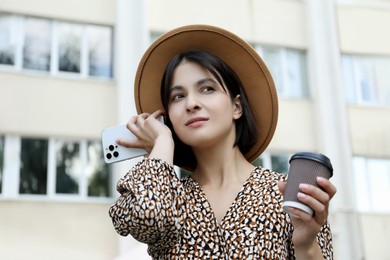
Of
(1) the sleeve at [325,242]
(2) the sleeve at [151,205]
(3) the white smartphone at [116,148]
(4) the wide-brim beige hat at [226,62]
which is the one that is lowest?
(1) the sleeve at [325,242]

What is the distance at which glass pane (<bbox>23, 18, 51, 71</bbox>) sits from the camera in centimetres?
1043

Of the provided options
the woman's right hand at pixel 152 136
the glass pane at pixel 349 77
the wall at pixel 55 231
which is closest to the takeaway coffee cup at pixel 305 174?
the woman's right hand at pixel 152 136

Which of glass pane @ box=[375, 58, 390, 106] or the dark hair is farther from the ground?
glass pane @ box=[375, 58, 390, 106]

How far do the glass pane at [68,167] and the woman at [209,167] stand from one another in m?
8.29

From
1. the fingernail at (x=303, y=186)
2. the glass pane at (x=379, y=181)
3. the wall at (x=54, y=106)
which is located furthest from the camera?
the glass pane at (x=379, y=181)

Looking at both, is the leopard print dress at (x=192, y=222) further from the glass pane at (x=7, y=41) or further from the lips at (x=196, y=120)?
the glass pane at (x=7, y=41)

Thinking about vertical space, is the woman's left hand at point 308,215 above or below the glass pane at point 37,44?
below

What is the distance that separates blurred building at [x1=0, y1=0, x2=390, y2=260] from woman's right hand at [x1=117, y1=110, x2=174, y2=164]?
24.5ft

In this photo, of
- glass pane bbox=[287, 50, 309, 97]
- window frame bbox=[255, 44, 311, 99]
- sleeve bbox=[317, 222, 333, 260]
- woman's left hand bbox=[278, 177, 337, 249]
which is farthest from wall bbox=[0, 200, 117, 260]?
woman's left hand bbox=[278, 177, 337, 249]

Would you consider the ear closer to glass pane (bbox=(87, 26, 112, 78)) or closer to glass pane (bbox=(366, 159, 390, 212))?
glass pane (bbox=(87, 26, 112, 78))

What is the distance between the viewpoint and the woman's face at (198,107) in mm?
1755

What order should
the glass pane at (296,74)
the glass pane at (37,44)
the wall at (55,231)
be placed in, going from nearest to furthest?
the wall at (55,231) < the glass pane at (37,44) < the glass pane at (296,74)

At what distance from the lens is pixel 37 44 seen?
1051cm

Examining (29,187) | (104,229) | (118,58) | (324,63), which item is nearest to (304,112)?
(324,63)
